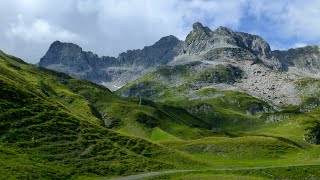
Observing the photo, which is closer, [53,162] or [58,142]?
Answer: [53,162]

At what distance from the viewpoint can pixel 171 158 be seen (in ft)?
403

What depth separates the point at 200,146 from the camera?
18762 cm

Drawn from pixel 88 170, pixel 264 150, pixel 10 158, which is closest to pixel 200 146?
pixel 264 150

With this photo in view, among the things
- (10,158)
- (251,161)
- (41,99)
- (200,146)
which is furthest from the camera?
(200,146)

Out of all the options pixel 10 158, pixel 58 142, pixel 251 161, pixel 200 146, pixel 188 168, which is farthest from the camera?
pixel 200 146

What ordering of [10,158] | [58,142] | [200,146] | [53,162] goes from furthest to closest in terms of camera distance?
[200,146] < [58,142] < [53,162] < [10,158]

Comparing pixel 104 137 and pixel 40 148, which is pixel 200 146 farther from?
pixel 40 148

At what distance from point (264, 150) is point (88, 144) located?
8821 centimetres

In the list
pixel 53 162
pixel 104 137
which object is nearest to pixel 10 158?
pixel 53 162

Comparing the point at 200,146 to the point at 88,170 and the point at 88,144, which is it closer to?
the point at 88,144

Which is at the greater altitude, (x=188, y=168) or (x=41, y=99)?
(x=41, y=99)

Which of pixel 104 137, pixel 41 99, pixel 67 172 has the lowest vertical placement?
pixel 67 172

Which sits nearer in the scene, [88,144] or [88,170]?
[88,170]

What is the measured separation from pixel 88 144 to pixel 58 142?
8304mm
